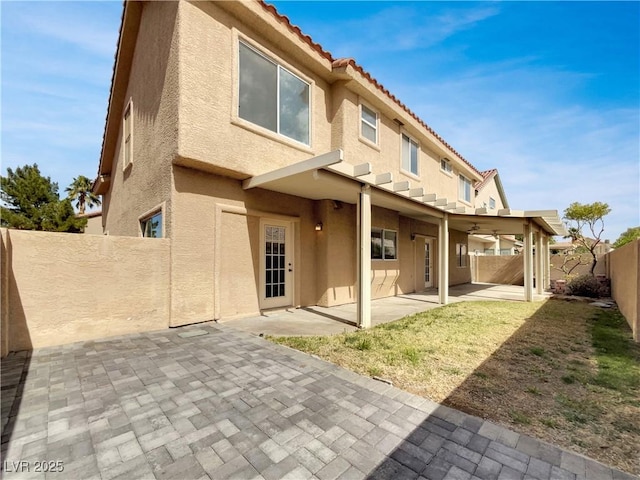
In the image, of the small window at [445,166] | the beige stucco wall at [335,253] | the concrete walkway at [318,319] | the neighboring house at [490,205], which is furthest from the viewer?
the neighboring house at [490,205]

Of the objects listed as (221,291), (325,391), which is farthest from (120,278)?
(325,391)

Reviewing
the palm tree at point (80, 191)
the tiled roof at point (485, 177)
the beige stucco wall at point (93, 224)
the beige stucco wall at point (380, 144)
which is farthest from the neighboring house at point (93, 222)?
the tiled roof at point (485, 177)

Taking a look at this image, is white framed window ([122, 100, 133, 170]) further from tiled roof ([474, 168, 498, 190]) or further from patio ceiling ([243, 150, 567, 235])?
tiled roof ([474, 168, 498, 190])

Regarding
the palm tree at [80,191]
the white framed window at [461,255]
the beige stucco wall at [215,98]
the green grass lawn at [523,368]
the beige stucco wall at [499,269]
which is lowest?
the green grass lawn at [523,368]

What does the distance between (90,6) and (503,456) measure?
1198 cm

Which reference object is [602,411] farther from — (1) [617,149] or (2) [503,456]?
(1) [617,149]

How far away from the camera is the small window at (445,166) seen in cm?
1691

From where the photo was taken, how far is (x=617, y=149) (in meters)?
16.1

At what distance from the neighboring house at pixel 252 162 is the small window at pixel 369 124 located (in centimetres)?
7

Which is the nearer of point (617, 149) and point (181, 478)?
point (181, 478)

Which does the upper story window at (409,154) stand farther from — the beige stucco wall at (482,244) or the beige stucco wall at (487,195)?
the beige stucco wall at (487,195)

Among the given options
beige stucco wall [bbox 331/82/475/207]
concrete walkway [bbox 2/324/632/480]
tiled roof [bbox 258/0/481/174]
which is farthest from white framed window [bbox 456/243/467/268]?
concrete walkway [bbox 2/324/632/480]

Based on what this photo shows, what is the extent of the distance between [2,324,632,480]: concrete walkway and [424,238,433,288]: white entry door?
1253 cm

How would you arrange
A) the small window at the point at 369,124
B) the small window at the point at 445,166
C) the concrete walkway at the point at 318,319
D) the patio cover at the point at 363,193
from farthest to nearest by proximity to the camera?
the small window at the point at 445,166, the small window at the point at 369,124, the concrete walkway at the point at 318,319, the patio cover at the point at 363,193
